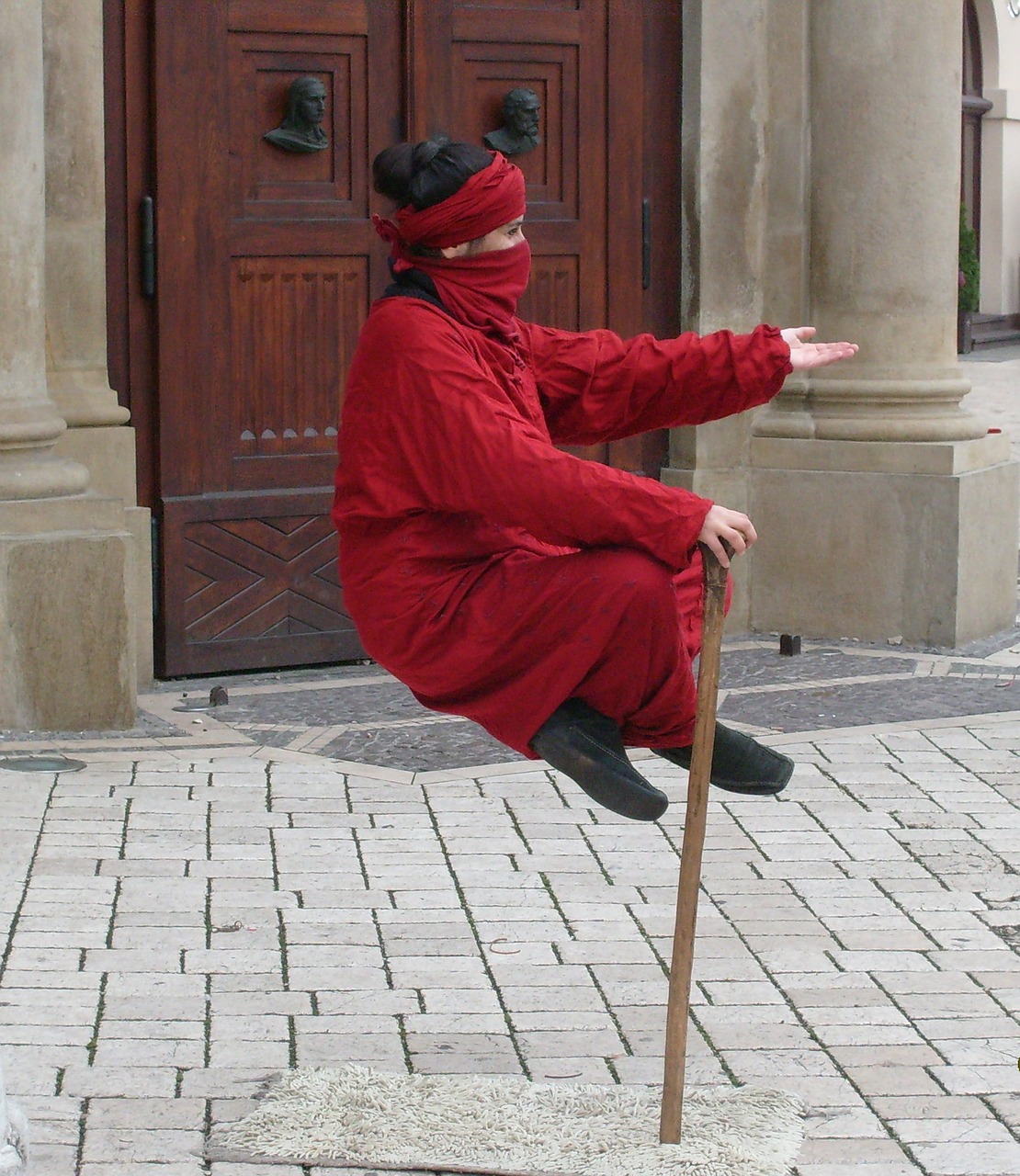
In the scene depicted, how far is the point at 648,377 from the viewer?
4.29m

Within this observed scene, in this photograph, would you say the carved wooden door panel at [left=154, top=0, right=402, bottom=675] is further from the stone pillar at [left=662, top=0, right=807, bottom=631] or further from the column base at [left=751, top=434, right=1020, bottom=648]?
the column base at [left=751, top=434, right=1020, bottom=648]

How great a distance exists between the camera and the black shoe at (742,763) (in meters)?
4.12

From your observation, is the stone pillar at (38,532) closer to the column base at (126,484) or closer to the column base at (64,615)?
the column base at (64,615)

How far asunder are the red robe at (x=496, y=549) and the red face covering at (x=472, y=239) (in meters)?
0.06

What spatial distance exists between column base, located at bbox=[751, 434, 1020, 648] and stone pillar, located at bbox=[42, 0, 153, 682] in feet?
9.07

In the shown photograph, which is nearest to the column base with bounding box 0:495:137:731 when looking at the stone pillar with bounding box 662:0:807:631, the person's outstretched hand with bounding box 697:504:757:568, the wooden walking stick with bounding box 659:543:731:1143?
the stone pillar with bounding box 662:0:807:631

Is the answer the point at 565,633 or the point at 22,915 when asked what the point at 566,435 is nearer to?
the point at 565,633

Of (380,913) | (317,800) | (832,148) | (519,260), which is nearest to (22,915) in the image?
(380,913)

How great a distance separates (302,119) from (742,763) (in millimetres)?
4602

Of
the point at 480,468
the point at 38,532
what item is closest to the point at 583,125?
the point at 38,532

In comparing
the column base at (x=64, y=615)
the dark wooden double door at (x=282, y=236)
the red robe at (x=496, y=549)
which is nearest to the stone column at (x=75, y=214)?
the dark wooden double door at (x=282, y=236)

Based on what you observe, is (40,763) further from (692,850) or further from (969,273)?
(969,273)

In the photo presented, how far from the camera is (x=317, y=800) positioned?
6.41 m

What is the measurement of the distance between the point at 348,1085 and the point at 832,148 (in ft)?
17.9
